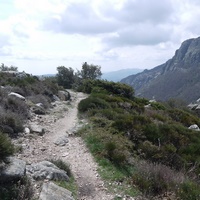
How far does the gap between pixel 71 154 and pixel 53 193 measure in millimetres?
3529

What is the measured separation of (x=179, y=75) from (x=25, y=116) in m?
187

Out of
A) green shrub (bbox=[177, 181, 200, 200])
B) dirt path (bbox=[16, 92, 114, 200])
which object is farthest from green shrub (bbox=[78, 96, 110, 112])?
green shrub (bbox=[177, 181, 200, 200])

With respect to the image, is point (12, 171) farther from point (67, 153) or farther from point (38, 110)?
point (38, 110)

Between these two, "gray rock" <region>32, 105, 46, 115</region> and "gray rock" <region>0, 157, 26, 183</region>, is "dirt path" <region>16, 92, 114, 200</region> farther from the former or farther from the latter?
"gray rock" <region>0, 157, 26, 183</region>

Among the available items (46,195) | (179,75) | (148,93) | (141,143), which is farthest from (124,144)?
(179,75)

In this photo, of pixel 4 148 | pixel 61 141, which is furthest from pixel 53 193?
pixel 61 141

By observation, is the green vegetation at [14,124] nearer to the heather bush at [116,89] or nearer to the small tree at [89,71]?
the heather bush at [116,89]

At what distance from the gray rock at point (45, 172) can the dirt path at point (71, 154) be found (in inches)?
22.3

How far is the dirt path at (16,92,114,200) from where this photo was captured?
21.9 feet

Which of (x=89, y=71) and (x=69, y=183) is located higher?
(x=89, y=71)

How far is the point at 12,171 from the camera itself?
18.4ft

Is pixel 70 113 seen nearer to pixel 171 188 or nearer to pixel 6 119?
pixel 6 119

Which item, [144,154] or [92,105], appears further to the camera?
[92,105]

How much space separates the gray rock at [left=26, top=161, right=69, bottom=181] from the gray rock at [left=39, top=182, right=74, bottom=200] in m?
0.47
